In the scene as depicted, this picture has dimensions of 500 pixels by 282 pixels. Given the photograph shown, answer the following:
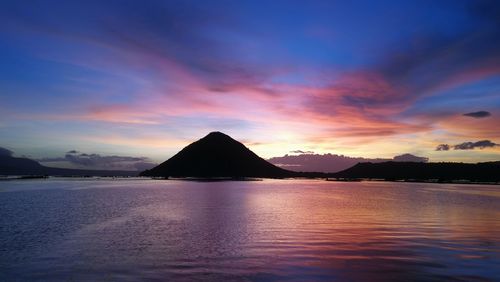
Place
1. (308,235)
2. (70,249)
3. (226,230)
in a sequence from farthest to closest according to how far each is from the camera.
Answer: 1. (226,230)
2. (308,235)
3. (70,249)

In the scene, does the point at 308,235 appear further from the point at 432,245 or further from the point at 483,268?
the point at 483,268

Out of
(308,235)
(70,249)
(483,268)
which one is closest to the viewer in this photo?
(483,268)

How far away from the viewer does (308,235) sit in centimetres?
3544

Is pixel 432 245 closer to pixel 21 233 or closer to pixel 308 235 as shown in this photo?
pixel 308 235

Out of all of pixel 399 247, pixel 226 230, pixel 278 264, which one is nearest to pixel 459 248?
pixel 399 247

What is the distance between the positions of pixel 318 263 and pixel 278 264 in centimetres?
242

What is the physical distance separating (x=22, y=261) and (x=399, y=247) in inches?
1002

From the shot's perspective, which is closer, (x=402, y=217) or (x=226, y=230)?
(x=226, y=230)

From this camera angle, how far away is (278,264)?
23844 millimetres

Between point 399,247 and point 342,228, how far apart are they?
11091mm

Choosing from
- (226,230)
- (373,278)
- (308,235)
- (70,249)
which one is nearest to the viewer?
(373,278)

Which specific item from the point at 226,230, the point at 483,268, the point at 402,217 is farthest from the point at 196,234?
the point at 402,217

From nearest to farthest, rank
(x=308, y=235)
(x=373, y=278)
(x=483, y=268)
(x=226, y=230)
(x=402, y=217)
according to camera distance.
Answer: (x=373, y=278) → (x=483, y=268) → (x=308, y=235) → (x=226, y=230) → (x=402, y=217)

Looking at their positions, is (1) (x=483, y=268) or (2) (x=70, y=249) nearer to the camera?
(1) (x=483, y=268)
